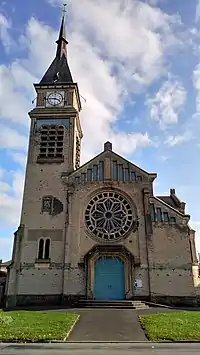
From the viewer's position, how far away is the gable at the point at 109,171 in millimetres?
29064

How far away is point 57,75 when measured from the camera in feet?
118

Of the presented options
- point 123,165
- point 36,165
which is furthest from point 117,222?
point 36,165

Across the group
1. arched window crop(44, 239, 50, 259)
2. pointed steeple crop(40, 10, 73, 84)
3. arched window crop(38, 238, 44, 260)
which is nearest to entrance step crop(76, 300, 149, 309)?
arched window crop(44, 239, 50, 259)

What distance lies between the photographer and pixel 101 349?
9.38 m

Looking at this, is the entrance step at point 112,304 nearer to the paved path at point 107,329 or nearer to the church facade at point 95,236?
the church facade at point 95,236

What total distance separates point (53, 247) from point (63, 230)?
5.40ft

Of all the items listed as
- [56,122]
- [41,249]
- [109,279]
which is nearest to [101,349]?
[109,279]

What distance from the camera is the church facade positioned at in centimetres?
2538

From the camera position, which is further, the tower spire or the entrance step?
the tower spire

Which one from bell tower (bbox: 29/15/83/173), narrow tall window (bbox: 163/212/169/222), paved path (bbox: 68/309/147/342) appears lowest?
paved path (bbox: 68/309/147/342)

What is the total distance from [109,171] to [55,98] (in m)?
10.7

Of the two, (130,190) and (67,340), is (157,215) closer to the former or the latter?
(130,190)

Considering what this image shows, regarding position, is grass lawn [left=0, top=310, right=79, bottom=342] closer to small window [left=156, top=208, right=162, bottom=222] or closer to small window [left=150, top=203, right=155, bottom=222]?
small window [left=150, top=203, right=155, bottom=222]

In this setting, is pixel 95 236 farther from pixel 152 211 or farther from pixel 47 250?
pixel 152 211
